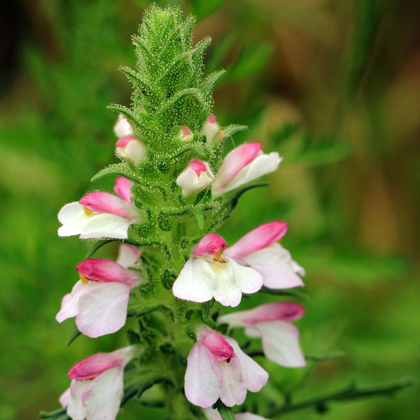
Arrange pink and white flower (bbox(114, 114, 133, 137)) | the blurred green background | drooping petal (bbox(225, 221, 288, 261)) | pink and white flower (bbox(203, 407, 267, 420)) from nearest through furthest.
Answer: pink and white flower (bbox(203, 407, 267, 420)), drooping petal (bbox(225, 221, 288, 261)), pink and white flower (bbox(114, 114, 133, 137)), the blurred green background

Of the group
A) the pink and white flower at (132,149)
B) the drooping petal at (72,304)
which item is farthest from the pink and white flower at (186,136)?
the drooping petal at (72,304)

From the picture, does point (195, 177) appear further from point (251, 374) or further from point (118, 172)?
point (251, 374)

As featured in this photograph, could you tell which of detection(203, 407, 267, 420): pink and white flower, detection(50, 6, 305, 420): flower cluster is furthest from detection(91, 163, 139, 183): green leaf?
detection(203, 407, 267, 420): pink and white flower

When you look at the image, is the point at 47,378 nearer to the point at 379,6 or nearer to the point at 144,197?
the point at 144,197

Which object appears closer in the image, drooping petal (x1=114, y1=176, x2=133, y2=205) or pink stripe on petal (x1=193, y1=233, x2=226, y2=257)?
pink stripe on petal (x1=193, y1=233, x2=226, y2=257)

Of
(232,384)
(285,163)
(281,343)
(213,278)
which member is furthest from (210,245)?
(285,163)

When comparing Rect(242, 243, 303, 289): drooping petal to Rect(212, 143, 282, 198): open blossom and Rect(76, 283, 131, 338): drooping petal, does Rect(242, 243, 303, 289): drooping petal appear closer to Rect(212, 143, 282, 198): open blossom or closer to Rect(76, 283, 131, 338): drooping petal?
Rect(212, 143, 282, 198): open blossom

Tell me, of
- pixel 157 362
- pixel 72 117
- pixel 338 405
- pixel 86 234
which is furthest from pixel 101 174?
pixel 338 405
